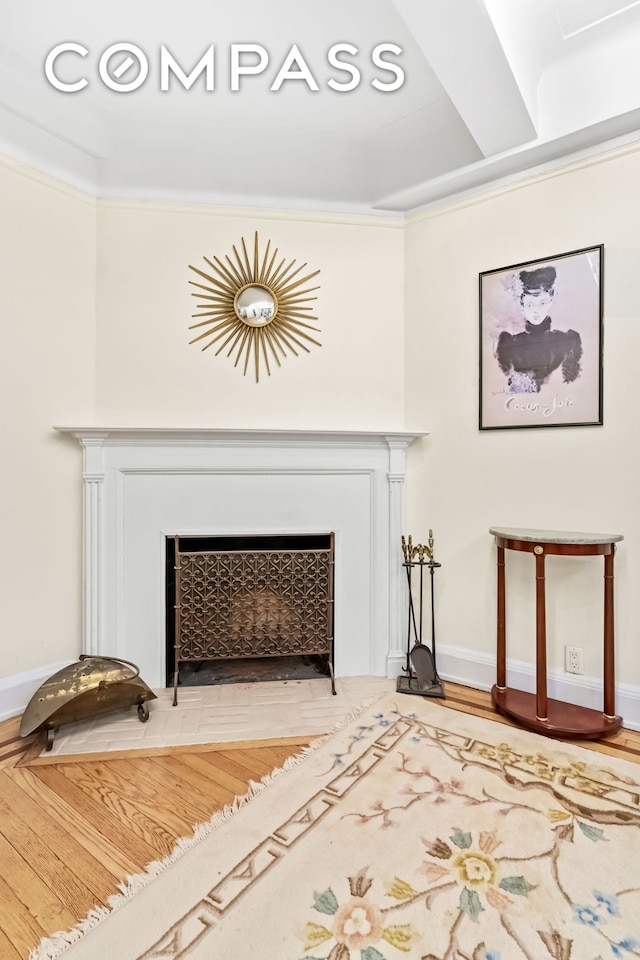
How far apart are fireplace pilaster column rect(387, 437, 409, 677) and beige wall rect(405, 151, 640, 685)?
9 cm

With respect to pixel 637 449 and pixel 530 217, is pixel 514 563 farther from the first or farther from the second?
pixel 530 217

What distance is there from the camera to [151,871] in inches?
51.0

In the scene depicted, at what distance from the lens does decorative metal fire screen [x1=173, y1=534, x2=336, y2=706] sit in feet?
7.88

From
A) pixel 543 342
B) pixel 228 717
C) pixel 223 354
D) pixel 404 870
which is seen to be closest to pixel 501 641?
pixel 404 870

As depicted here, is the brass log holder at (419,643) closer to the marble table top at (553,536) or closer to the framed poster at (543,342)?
the marble table top at (553,536)

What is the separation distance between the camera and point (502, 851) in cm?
136

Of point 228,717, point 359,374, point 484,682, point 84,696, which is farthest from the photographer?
point 359,374

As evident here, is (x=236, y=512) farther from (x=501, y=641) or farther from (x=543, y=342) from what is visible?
(x=543, y=342)

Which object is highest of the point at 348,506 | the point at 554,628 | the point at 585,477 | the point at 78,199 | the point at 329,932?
the point at 78,199

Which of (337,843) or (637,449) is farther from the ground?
(637,449)

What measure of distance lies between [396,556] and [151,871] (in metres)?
1.65

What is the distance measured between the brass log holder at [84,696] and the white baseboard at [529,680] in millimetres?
1318

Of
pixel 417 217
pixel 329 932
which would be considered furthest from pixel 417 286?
pixel 329 932

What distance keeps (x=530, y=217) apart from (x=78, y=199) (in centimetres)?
215
